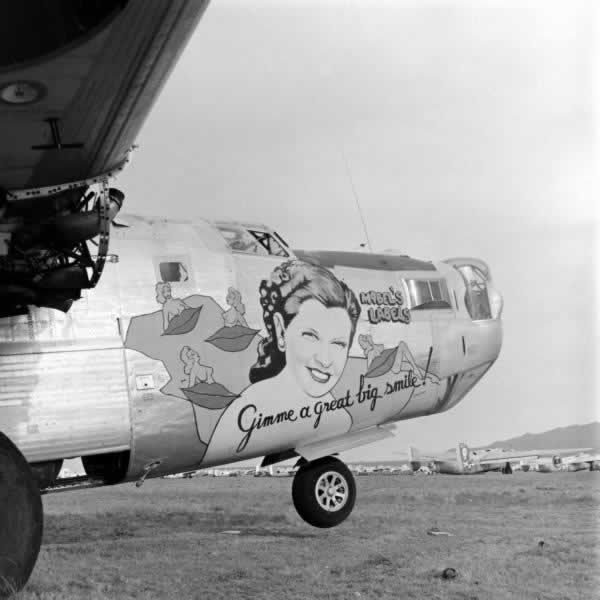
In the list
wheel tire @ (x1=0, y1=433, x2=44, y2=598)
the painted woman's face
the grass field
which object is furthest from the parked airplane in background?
wheel tire @ (x1=0, y1=433, x2=44, y2=598)

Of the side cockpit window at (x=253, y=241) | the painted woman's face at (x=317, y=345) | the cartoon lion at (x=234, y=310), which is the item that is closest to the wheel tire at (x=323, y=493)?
the painted woman's face at (x=317, y=345)

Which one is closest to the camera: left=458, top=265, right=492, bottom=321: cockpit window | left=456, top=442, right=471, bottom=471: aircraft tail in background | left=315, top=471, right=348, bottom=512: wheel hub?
left=315, top=471, right=348, bottom=512: wheel hub

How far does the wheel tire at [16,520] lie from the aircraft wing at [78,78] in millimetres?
3159

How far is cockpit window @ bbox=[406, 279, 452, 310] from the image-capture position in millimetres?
15398

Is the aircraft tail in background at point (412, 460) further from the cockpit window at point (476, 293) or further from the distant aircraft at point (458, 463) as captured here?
the cockpit window at point (476, 293)

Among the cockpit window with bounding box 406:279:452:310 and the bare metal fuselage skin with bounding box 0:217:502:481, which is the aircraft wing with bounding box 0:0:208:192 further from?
the cockpit window with bounding box 406:279:452:310

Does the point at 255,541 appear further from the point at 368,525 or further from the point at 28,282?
the point at 28,282

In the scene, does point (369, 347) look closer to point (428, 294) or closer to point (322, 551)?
point (428, 294)

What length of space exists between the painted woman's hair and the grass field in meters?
2.93

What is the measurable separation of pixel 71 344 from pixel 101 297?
78 centimetres

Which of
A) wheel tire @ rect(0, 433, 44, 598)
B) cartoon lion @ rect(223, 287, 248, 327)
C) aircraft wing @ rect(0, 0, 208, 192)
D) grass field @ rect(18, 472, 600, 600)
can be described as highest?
aircraft wing @ rect(0, 0, 208, 192)

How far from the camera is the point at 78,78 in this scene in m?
7.11

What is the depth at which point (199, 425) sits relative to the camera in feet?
41.8

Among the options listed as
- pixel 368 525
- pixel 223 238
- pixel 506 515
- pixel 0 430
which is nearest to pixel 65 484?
pixel 0 430
